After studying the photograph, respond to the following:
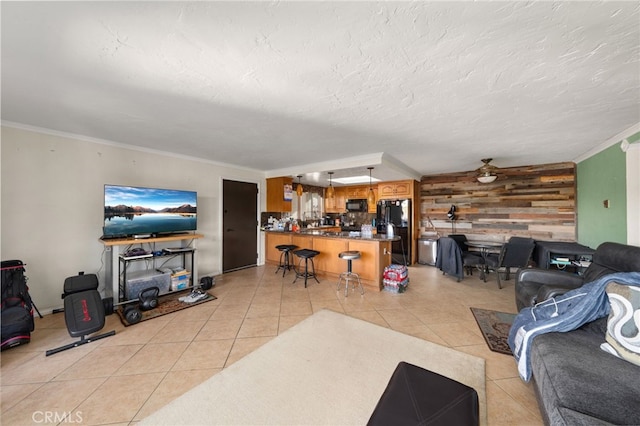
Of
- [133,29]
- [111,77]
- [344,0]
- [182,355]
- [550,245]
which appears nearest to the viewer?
[344,0]

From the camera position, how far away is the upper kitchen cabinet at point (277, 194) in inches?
217

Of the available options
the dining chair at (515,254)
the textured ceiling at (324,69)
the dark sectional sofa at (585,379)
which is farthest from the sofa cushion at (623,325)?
the dining chair at (515,254)

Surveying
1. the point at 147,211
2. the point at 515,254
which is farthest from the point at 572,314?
the point at 147,211

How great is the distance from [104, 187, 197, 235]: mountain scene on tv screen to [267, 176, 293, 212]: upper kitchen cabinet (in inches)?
78.0

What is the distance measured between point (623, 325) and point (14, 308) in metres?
4.91

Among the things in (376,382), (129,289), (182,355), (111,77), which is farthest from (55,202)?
(376,382)

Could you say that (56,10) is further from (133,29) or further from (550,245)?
(550,245)

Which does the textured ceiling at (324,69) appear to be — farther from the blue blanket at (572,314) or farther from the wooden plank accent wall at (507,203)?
the wooden plank accent wall at (507,203)

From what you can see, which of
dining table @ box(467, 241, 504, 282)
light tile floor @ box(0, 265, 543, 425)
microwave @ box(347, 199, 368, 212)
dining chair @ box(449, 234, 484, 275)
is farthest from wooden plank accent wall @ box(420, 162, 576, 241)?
light tile floor @ box(0, 265, 543, 425)

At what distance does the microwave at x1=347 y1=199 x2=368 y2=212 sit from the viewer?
6828 mm

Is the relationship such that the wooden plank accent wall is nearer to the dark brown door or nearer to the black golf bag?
the dark brown door

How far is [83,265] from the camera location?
10.0ft

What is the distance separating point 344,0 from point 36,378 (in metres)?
3.38

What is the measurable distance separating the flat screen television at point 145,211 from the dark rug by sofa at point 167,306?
3.23ft
